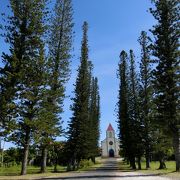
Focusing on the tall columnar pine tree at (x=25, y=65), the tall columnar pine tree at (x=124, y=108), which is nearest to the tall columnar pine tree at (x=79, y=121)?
the tall columnar pine tree at (x=124, y=108)

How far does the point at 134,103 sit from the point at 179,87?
19.3 m

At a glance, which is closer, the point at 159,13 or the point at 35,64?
the point at 35,64

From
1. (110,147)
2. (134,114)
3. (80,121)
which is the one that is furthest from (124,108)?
(110,147)

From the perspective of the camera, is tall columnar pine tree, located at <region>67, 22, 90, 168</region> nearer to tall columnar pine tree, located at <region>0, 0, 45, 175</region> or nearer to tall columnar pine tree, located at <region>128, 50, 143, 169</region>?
tall columnar pine tree, located at <region>128, 50, 143, 169</region>

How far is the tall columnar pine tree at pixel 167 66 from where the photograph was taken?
99.3 ft

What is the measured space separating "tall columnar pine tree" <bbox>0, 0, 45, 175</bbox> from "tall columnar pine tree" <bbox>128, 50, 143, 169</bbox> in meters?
18.3

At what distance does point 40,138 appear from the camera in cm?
3198

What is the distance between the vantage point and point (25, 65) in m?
29.7

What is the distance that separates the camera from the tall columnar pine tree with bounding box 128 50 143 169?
45.0m

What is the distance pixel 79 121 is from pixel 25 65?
57.3 ft

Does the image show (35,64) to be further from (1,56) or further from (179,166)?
(179,166)

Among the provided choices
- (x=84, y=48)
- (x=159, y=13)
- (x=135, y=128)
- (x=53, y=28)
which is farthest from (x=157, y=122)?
(x=84, y=48)

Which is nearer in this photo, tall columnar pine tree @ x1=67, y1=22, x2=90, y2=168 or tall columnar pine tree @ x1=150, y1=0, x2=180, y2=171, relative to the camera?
tall columnar pine tree @ x1=150, y1=0, x2=180, y2=171

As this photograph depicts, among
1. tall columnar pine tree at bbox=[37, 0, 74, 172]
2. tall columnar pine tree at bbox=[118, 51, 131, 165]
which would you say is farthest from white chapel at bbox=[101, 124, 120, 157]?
tall columnar pine tree at bbox=[37, 0, 74, 172]
